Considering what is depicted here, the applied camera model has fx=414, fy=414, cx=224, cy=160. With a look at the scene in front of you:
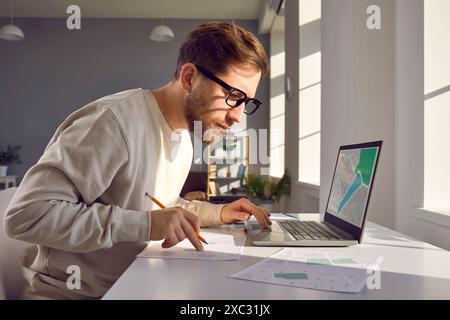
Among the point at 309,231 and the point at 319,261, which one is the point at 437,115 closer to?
the point at 309,231

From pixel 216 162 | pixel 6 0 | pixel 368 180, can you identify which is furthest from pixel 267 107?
pixel 368 180

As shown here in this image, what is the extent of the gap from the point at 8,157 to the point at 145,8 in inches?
117

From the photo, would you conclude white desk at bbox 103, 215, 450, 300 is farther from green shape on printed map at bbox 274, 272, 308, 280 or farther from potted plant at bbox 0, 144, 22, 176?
potted plant at bbox 0, 144, 22, 176

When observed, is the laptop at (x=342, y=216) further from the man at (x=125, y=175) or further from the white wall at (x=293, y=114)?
the white wall at (x=293, y=114)

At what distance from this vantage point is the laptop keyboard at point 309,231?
38.8 inches

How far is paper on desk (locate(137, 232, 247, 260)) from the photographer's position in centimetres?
82

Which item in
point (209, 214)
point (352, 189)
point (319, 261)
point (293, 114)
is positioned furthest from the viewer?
point (293, 114)

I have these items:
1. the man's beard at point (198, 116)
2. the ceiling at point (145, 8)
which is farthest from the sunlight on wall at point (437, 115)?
the ceiling at point (145, 8)

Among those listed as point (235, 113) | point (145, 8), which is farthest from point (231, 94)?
point (145, 8)

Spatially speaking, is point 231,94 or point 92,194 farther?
point 231,94

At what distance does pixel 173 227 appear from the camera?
0.82 m

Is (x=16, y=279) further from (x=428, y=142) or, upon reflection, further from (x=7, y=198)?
(x=428, y=142)

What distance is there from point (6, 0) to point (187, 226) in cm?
642

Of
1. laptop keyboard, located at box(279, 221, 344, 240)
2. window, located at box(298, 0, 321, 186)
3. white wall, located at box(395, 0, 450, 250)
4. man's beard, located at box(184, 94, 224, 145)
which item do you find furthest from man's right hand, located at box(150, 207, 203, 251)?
window, located at box(298, 0, 321, 186)
